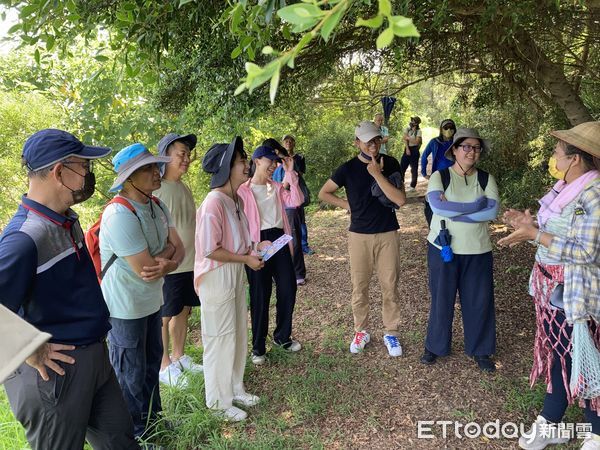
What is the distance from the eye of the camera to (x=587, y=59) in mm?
6129

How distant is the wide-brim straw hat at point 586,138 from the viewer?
251 cm

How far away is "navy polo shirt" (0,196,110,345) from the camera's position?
177 cm

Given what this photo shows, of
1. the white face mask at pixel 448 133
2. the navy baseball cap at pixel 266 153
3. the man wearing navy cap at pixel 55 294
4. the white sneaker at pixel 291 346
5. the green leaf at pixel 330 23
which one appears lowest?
the white sneaker at pixel 291 346

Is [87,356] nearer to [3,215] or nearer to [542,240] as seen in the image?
[542,240]

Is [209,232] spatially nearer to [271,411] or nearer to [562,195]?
[271,411]

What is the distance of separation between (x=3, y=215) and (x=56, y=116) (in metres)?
2.17

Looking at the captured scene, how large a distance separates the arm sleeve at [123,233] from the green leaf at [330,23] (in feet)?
6.66

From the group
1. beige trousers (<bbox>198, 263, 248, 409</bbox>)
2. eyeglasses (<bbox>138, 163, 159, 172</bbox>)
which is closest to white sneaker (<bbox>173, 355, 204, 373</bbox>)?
beige trousers (<bbox>198, 263, 248, 409</bbox>)

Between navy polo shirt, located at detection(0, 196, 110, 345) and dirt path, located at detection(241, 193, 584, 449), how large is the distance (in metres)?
1.82

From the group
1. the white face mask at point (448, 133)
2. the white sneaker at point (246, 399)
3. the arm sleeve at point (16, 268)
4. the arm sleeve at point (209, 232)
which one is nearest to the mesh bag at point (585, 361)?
the white sneaker at point (246, 399)

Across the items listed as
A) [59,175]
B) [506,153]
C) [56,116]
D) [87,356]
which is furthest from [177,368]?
[506,153]

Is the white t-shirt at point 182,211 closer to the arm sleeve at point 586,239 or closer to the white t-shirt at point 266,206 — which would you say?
the white t-shirt at point 266,206

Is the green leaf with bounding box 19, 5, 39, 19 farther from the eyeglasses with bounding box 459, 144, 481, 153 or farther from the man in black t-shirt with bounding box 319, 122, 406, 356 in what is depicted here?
the eyeglasses with bounding box 459, 144, 481, 153

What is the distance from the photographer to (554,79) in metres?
4.55
